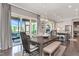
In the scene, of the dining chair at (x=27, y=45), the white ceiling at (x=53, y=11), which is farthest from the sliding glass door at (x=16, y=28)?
the white ceiling at (x=53, y=11)

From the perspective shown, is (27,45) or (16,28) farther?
(16,28)

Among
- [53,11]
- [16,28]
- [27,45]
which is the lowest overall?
[27,45]

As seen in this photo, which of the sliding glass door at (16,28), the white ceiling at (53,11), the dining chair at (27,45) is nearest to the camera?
the dining chair at (27,45)

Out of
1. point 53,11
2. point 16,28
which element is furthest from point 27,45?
point 53,11

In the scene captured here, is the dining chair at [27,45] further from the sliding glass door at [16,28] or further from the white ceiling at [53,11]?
the white ceiling at [53,11]

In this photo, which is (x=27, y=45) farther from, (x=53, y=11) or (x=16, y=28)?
(x=53, y=11)

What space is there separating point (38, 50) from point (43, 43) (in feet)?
0.78

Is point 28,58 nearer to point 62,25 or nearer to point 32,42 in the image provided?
point 32,42

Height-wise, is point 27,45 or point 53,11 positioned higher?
point 53,11

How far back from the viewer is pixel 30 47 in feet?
8.96

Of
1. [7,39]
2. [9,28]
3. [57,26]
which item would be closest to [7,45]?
[7,39]

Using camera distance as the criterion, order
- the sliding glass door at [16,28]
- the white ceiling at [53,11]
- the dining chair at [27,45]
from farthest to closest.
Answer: the white ceiling at [53,11]
the sliding glass door at [16,28]
the dining chair at [27,45]

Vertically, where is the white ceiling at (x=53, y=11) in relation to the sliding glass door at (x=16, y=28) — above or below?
above

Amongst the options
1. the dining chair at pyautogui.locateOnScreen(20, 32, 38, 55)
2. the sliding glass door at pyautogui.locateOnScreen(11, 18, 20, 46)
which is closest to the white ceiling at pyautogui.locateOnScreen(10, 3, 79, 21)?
the sliding glass door at pyautogui.locateOnScreen(11, 18, 20, 46)
